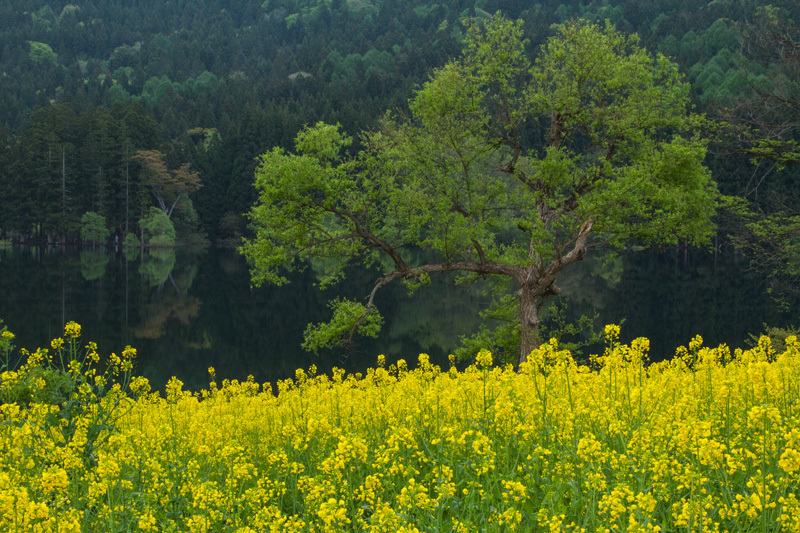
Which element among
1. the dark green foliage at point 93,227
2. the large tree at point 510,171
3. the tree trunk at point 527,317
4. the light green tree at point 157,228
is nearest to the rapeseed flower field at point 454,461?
the large tree at point 510,171

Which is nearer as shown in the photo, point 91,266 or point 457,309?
point 457,309

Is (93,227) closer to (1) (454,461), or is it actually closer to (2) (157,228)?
(2) (157,228)

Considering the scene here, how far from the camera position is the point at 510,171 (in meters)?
19.3

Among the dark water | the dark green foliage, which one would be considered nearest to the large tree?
the dark water

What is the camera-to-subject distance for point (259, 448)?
7.84 m

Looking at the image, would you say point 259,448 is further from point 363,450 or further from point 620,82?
point 620,82

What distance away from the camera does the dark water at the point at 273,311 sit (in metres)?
34.3

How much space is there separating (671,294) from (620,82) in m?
38.5

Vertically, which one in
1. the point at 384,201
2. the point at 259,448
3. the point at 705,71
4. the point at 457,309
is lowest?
the point at 457,309

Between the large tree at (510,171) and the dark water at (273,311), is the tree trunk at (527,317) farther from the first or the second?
the dark water at (273,311)

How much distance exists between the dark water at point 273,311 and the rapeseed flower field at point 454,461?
23910 mm

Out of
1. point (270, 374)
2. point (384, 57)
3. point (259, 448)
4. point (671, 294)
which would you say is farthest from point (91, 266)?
point (384, 57)

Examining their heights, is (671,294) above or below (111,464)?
below

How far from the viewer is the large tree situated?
17.7m
